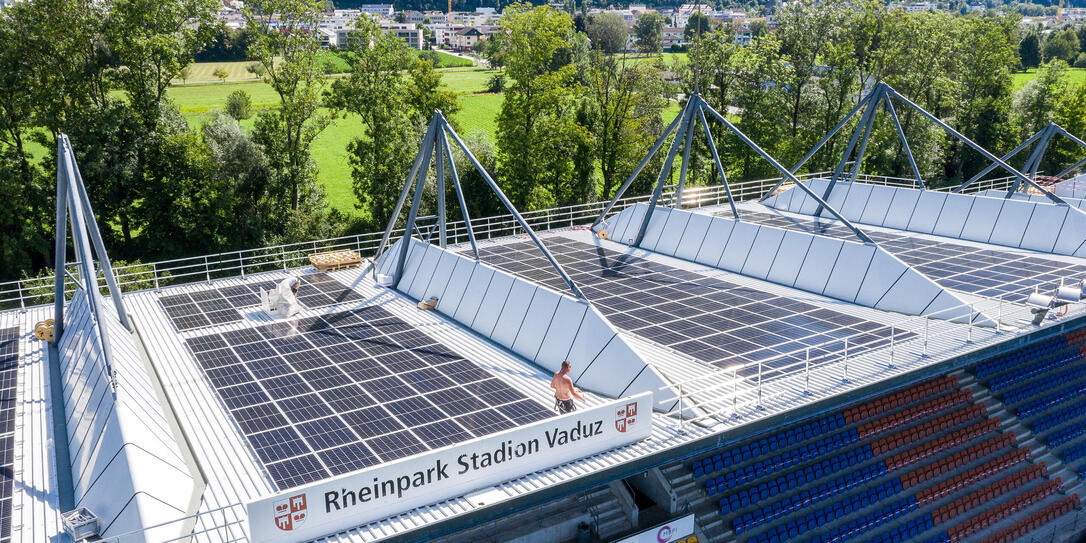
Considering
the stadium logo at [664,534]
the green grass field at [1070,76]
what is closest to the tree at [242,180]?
the stadium logo at [664,534]

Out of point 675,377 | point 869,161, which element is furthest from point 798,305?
point 869,161

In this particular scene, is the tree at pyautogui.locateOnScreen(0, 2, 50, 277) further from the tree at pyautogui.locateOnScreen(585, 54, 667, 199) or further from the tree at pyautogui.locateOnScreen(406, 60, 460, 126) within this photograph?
the tree at pyautogui.locateOnScreen(585, 54, 667, 199)

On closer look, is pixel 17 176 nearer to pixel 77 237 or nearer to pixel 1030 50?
pixel 77 237

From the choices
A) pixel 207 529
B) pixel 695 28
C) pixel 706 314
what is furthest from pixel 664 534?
pixel 695 28

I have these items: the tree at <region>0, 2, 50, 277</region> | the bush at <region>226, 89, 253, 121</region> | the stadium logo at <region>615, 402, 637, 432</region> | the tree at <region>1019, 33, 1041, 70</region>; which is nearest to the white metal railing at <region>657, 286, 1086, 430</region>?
the stadium logo at <region>615, 402, 637, 432</region>

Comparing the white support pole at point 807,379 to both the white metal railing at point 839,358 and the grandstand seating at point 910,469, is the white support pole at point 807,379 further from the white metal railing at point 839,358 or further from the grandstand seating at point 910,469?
the grandstand seating at point 910,469

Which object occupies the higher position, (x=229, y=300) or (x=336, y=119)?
(x=336, y=119)
